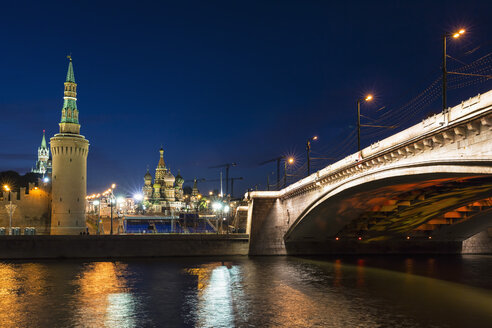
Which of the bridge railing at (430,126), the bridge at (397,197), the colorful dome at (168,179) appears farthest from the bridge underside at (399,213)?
the colorful dome at (168,179)

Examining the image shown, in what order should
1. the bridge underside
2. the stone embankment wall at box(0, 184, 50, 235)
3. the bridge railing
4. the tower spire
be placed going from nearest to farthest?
the bridge railing
the bridge underside
the stone embankment wall at box(0, 184, 50, 235)
the tower spire

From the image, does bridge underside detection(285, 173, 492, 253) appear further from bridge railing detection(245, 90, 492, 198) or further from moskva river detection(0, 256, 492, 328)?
moskva river detection(0, 256, 492, 328)

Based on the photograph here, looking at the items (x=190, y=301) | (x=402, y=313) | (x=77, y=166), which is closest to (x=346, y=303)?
(x=402, y=313)

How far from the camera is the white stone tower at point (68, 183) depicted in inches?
2640

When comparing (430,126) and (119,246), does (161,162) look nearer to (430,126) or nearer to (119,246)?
(119,246)

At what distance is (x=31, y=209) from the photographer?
67875mm

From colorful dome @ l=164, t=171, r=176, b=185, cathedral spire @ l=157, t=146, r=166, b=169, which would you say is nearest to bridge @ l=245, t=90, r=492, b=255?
colorful dome @ l=164, t=171, r=176, b=185

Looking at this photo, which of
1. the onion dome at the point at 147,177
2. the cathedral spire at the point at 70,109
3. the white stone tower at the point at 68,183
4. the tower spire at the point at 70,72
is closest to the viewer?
the white stone tower at the point at 68,183

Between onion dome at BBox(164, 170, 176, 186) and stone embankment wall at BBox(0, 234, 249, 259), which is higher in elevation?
onion dome at BBox(164, 170, 176, 186)

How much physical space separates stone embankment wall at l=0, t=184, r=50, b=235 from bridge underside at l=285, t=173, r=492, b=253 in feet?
131

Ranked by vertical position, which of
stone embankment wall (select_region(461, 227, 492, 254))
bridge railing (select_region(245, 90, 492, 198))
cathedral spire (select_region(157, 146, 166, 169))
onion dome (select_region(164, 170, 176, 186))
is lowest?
stone embankment wall (select_region(461, 227, 492, 254))

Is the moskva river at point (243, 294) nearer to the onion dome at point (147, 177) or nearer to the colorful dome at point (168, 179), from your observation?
the colorful dome at point (168, 179)

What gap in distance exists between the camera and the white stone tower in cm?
6706

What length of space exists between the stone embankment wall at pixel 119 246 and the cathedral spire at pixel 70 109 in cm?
3136
